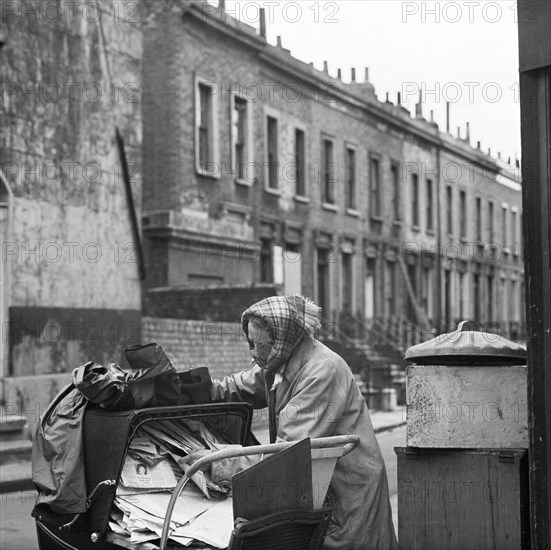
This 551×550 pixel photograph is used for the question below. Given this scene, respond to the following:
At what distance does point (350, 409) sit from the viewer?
17.4ft

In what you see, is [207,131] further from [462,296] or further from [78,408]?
[462,296]

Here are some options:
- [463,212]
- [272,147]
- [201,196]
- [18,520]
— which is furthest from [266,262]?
[18,520]

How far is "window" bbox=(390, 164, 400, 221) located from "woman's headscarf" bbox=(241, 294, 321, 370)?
3138 centimetres

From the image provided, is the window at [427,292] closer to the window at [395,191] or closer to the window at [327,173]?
the window at [395,191]

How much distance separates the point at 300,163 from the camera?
30531 millimetres

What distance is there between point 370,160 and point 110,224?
18.8 m

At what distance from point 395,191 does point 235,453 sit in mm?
32523

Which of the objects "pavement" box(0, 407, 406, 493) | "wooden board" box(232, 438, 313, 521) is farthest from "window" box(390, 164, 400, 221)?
"wooden board" box(232, 438, 313, 521)

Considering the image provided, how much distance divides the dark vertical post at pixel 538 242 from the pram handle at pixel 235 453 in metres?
0.90

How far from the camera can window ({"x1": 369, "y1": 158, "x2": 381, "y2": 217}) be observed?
34906 mm

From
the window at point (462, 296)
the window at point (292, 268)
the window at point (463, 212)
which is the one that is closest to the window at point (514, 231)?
the window at point (463, 212)

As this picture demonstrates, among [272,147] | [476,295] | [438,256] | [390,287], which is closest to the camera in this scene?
[272,147]

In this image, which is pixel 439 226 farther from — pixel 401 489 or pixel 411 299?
pixel 401 489

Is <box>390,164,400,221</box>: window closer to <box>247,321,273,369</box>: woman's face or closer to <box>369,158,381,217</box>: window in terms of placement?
<box>369,158,381,217</box>: window
